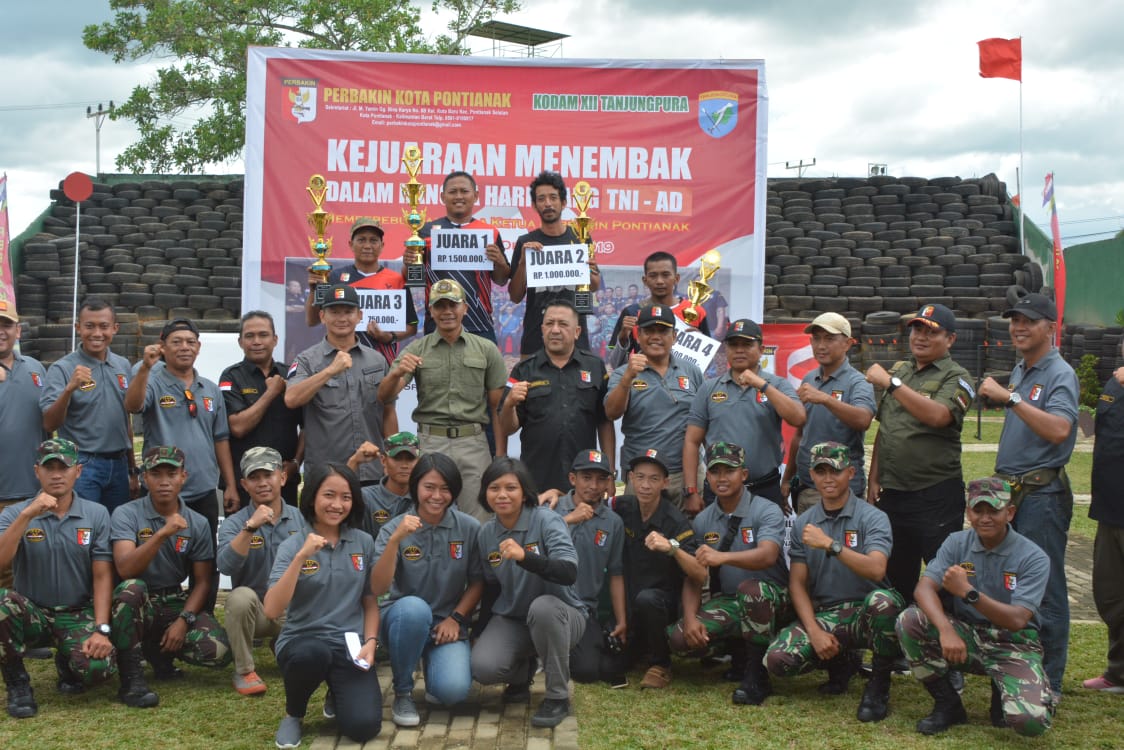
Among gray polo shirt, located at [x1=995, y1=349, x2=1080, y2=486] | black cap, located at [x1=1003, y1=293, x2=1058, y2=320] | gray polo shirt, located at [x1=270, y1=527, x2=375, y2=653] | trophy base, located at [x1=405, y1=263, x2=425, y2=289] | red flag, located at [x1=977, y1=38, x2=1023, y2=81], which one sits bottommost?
gray polo shirt, located at [x1=270, y1=527, x2=375, y2=653]

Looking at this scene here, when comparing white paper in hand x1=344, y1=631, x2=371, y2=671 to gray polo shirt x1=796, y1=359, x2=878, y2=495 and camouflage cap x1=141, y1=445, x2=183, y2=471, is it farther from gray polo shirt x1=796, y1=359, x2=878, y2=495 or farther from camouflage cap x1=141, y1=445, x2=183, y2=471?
gray polo shirt x1=796, y1=359, x2=878, y2=495

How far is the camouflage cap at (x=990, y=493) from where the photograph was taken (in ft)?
15.8

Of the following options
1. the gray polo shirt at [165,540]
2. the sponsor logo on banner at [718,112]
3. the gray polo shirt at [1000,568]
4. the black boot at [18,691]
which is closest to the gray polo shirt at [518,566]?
the gray polo shirt at [165,540]

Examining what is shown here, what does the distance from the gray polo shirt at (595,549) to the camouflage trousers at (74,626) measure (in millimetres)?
2174

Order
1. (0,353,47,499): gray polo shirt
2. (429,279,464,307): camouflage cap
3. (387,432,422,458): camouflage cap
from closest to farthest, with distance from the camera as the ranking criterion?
(387,432,422,458): camouflage cap, (0,353,47,499): gray polo shirt, (429,279,464,307): camouflage cap

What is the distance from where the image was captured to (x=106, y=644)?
5105 millimetres

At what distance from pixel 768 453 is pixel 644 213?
3.52 m

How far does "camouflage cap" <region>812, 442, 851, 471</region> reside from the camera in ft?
17.3

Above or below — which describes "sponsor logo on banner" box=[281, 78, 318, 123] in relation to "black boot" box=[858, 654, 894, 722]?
above

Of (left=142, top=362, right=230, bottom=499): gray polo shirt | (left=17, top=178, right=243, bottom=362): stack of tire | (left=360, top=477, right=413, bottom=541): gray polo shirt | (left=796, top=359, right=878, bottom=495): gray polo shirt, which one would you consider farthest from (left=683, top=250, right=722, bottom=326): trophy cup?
(left=17, top=178, right=243, bottom=362): stack of tire

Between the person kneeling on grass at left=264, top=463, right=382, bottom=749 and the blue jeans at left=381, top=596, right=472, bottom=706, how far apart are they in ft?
0.33

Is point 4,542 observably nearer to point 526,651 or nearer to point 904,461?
point 526,651

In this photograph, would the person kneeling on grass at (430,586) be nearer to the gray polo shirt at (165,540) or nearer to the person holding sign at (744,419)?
the gray polo shirt at (165,540)

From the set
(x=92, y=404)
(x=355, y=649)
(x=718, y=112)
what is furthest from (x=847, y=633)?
(x=718, y=112)
